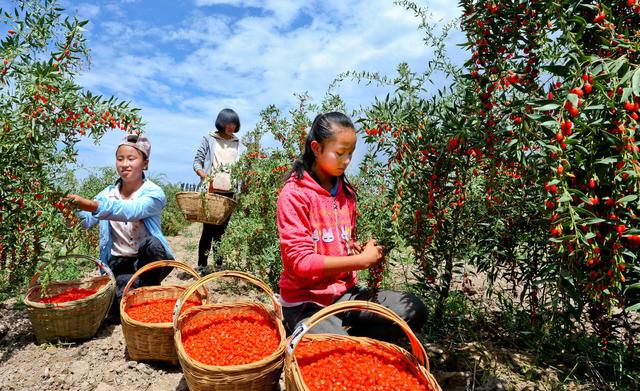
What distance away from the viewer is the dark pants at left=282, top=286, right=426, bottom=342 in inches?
93.9

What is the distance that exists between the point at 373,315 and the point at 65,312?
6.84ft

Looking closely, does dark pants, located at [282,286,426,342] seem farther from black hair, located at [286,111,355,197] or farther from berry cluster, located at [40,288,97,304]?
berry cluster, located at [40,288,97,304]

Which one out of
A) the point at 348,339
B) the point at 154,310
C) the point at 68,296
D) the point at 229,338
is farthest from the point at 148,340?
the point at 348,339

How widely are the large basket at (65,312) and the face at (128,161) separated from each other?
0.73 m

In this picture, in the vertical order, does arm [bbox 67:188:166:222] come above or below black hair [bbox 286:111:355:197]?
below

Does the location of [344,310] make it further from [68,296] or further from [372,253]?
[68,296]

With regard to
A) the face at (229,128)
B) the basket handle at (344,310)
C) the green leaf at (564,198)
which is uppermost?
the face at (229,128)

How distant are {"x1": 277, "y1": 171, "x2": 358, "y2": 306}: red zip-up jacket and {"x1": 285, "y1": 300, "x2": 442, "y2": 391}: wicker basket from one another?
0.33 metres

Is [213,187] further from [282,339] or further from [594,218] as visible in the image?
[594,218]

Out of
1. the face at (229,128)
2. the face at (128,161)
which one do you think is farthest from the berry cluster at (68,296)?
the face at (229,128)

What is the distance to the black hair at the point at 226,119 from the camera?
512 centimetres

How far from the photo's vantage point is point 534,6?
1778 mm

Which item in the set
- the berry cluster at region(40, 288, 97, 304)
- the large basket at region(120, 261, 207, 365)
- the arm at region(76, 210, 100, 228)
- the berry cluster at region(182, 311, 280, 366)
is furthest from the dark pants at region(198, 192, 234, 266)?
the berry cluster at region(182, 311, 280, 366)

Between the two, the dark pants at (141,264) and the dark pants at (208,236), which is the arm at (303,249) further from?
the dark pants at (208,236)
